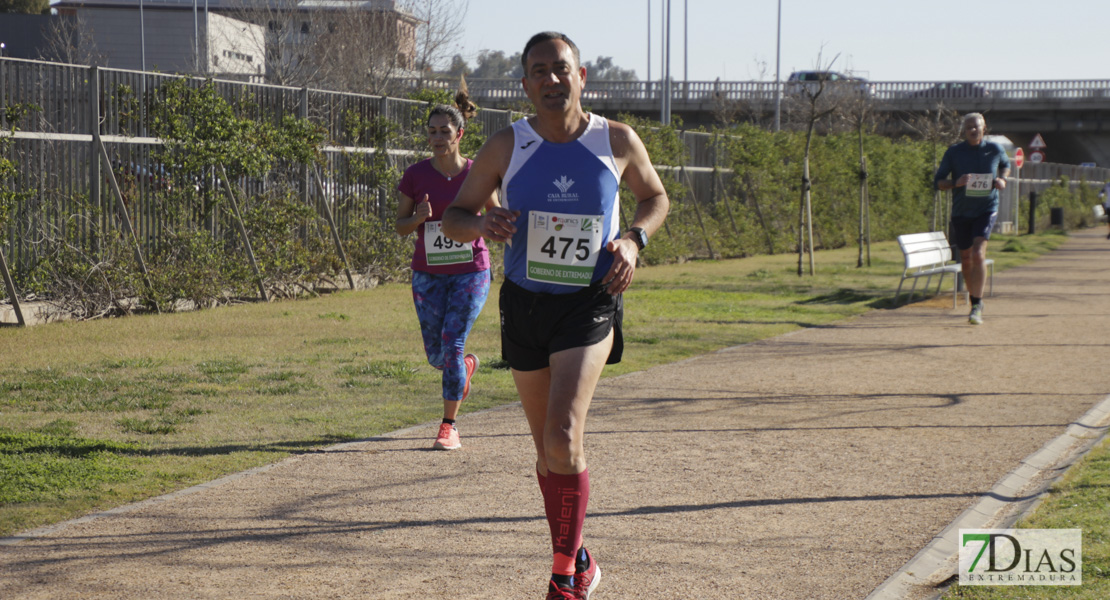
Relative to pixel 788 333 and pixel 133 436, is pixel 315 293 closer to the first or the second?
pixel 788 333

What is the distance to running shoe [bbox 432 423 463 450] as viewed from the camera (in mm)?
6953

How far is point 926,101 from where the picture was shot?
58469 mm

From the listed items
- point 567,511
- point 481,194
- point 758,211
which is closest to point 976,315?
point 481,194

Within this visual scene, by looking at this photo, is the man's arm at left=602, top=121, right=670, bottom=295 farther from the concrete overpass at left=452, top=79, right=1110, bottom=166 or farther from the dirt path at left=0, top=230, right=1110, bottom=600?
the concrete overpass at left=452, top=79, right=1110, bottom=166

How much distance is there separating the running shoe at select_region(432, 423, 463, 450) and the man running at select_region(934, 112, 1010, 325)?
312 inches

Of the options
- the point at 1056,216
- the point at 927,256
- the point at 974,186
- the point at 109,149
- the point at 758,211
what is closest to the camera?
the point at 974,186

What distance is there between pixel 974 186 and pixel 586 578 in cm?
1021

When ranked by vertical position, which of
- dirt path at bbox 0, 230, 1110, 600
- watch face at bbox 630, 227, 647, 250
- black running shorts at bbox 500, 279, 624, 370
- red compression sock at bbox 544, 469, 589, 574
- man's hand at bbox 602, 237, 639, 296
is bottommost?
dirt path at bbox 0, 230, 1110, 600

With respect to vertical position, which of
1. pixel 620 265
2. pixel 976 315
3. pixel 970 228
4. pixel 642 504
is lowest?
pixel 976 315

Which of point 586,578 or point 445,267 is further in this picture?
point 445,267

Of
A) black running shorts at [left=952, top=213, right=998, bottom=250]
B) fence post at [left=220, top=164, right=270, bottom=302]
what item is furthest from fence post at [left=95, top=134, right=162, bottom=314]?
black running shorts at [left=952, top=213, right=998, bottom=250]

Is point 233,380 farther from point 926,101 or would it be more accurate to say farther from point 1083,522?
point 926,101

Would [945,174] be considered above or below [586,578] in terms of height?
above

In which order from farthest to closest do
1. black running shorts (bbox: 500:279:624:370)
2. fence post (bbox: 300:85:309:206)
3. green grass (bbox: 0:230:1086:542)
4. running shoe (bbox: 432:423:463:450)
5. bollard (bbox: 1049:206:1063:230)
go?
1. bollard (bbox: 1049:206:1063:230)
2. fence post (bbox: 300:85:309:206)
3. running shoe (bbox: 432:423:463:450)
4. green grass (bbox: 0:230:1086:542)
5. black running shorts (bbox: 500:279:624:370)
